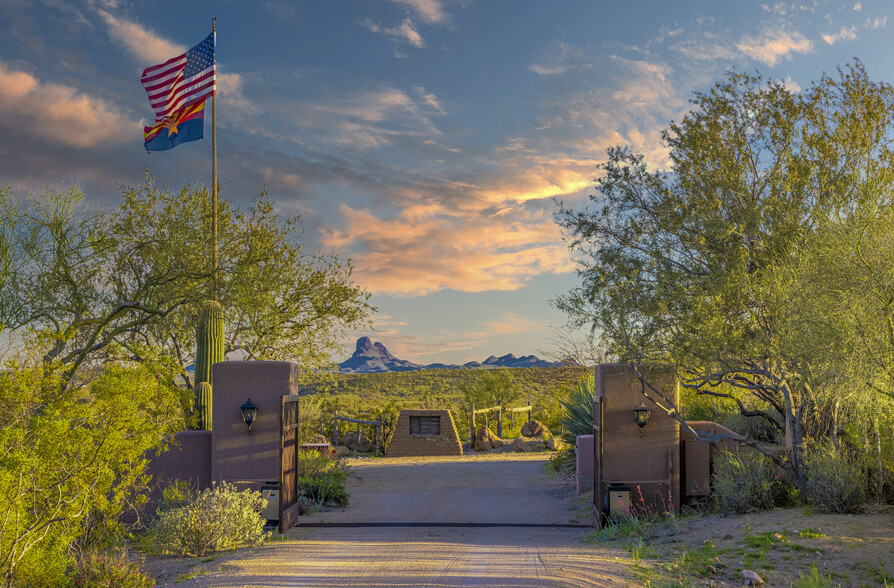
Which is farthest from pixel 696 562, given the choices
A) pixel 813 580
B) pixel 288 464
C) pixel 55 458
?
pixel 55 458

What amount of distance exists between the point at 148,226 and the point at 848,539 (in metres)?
17.0

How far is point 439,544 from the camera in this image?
9.77 meters

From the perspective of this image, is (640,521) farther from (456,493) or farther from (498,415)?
(498,415)

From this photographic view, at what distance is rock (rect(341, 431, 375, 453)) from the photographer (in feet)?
80.5

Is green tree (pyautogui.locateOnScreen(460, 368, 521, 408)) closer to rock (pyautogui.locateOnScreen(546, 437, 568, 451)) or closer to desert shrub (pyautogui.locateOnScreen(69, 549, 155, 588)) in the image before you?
rock (pyautogui.locateOnScreen(546, 437, 568, 451))

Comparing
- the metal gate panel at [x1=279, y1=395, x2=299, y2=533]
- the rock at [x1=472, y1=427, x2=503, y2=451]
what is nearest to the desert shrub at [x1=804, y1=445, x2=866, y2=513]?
the metal gate panel at [x1=279, y1=395, x2=299, y2=533]

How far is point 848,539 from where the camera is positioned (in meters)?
8.47

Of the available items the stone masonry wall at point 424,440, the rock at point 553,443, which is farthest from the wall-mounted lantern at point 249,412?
the rock at point 553,443

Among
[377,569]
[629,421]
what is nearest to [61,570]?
[377,569]

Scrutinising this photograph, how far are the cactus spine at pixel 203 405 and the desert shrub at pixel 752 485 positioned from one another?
396 inches

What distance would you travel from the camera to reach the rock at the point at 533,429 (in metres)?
27.3

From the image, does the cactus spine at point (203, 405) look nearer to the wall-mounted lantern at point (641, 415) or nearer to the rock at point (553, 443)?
the wall-mounted lantern at point (641, 415)

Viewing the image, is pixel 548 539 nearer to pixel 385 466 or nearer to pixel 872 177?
pixel 872 177

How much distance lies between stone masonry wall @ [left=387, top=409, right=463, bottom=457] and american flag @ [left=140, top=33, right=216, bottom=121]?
1118 centimetres
